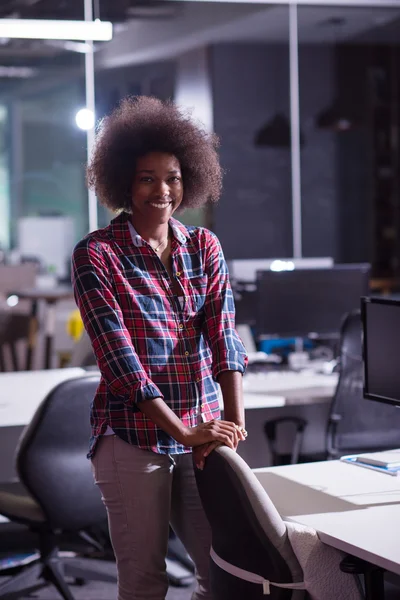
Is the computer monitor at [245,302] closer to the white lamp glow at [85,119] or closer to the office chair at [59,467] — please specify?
the office chair at [59,467]

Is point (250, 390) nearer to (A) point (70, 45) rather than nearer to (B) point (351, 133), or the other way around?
(A) point (70, 45)

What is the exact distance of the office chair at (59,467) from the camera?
3000mm

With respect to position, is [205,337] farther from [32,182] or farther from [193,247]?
[32,182]

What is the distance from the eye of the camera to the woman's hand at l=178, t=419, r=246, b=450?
2008 mm

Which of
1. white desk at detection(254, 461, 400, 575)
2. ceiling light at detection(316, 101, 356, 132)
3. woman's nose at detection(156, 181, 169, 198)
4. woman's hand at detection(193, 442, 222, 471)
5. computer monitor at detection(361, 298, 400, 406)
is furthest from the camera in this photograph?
ceiling light at detection(316, 101, 356, 132)

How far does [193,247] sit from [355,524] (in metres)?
0.77

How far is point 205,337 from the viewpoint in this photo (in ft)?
7.36

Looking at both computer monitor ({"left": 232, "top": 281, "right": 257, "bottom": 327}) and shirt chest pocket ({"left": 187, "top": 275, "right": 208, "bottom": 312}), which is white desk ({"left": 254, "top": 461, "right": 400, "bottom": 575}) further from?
computer monitor ({"left": 232, "top": 281, "right": 257, "bottom": 327})

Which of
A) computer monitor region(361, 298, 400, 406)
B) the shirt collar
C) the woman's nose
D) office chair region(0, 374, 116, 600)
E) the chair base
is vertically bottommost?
the chair base

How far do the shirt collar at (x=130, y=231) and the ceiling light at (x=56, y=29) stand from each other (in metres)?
2.56

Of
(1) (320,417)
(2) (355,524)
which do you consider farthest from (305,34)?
(2) (355,524)

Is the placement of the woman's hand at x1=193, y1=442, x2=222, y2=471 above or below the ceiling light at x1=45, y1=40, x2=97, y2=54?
below

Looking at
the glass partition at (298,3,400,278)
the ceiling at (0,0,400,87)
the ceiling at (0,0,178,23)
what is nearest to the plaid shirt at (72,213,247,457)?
the ceiling at (0,0,178,23)

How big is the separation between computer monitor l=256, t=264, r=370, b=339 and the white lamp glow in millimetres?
2019
